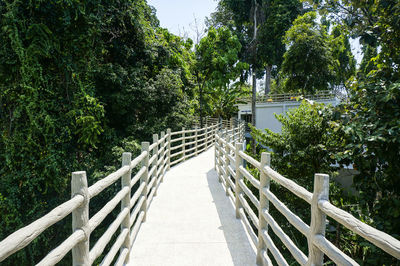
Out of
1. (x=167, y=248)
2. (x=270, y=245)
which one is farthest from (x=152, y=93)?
(x=270, y=245)

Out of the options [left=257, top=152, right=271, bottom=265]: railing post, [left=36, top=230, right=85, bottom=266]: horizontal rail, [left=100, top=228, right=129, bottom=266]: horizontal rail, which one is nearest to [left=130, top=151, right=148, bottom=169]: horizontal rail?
[left=100, top=228, right=129, bottom=266]: horizontal rail

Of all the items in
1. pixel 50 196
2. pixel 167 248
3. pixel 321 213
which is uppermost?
pixel 321 213

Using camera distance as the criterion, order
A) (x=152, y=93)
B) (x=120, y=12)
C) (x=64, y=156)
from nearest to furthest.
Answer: (x=64, y=156) < (x=120, y=12) < (x=152, y=93)

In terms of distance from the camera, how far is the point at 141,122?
13688mm

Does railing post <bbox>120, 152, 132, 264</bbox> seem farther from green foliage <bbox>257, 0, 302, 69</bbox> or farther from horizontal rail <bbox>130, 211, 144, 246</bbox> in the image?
green foliage <bbox>257, 0, 302, 69</bbox>

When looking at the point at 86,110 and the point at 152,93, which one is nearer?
the point at 86,110

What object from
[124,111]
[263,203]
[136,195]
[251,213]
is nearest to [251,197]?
[251,213]

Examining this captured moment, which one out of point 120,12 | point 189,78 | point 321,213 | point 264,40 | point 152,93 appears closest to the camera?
point 321,213

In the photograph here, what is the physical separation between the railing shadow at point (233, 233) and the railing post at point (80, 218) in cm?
197

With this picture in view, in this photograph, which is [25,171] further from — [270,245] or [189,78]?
[189,78]

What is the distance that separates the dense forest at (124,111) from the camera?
395 centimetres

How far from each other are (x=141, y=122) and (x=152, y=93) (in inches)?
78.0

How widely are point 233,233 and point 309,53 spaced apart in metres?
19.2

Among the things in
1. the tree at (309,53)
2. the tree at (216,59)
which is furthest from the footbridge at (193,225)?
the tree at (309,53)
